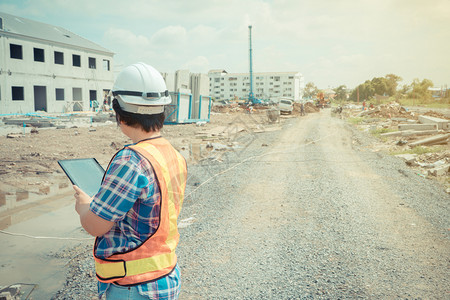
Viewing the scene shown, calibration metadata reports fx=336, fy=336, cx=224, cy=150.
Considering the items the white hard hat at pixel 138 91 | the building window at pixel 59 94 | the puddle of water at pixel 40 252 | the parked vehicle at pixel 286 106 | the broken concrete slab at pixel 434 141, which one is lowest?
the puddle of water at pixel 40 252

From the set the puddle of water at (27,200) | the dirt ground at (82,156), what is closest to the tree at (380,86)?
the dirt ground at (82,156)

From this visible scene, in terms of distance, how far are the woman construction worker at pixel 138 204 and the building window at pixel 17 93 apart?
90.5 feet

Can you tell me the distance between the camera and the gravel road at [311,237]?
3.58m

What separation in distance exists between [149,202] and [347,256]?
11.6 ft

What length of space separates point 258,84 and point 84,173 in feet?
355

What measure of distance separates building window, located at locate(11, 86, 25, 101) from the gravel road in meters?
21.9

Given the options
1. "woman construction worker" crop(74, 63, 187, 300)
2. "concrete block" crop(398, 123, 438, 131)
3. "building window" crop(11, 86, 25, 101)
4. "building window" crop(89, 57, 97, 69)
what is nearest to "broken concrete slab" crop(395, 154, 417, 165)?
"concrete block" crop(398, 123, 438, 131)

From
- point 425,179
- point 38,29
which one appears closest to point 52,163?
point 425,179

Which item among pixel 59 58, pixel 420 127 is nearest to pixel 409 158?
pixel 420 127

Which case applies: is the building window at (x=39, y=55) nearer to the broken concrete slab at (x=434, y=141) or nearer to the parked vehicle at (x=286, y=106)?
the parked vehicle at (x=286, y=106)

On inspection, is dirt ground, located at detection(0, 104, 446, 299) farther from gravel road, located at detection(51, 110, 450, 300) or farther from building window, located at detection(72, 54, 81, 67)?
building window, located at detection(72, 54, 81, 67)

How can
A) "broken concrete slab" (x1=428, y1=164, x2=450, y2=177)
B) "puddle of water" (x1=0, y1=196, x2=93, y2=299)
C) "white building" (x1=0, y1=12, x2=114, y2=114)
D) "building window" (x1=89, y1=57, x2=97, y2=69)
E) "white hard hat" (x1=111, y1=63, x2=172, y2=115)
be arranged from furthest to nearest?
1. "building window" (x1=89, y1=57, x2=97, y2=69)
2. "white building" (x1=0, y1=12, x2=114, y2=114)
3. "broken concrete slab" (x1=428, y1=164, x2=450, y2=177)
4. "puddle of water" (x1=0, y1=196, x2=93, y2=299)
5. "white hard hat" (x1=111, y1=63, x2=172, y2=115)

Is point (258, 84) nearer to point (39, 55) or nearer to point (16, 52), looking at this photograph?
point (39, 55)

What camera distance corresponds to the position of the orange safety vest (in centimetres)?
147
